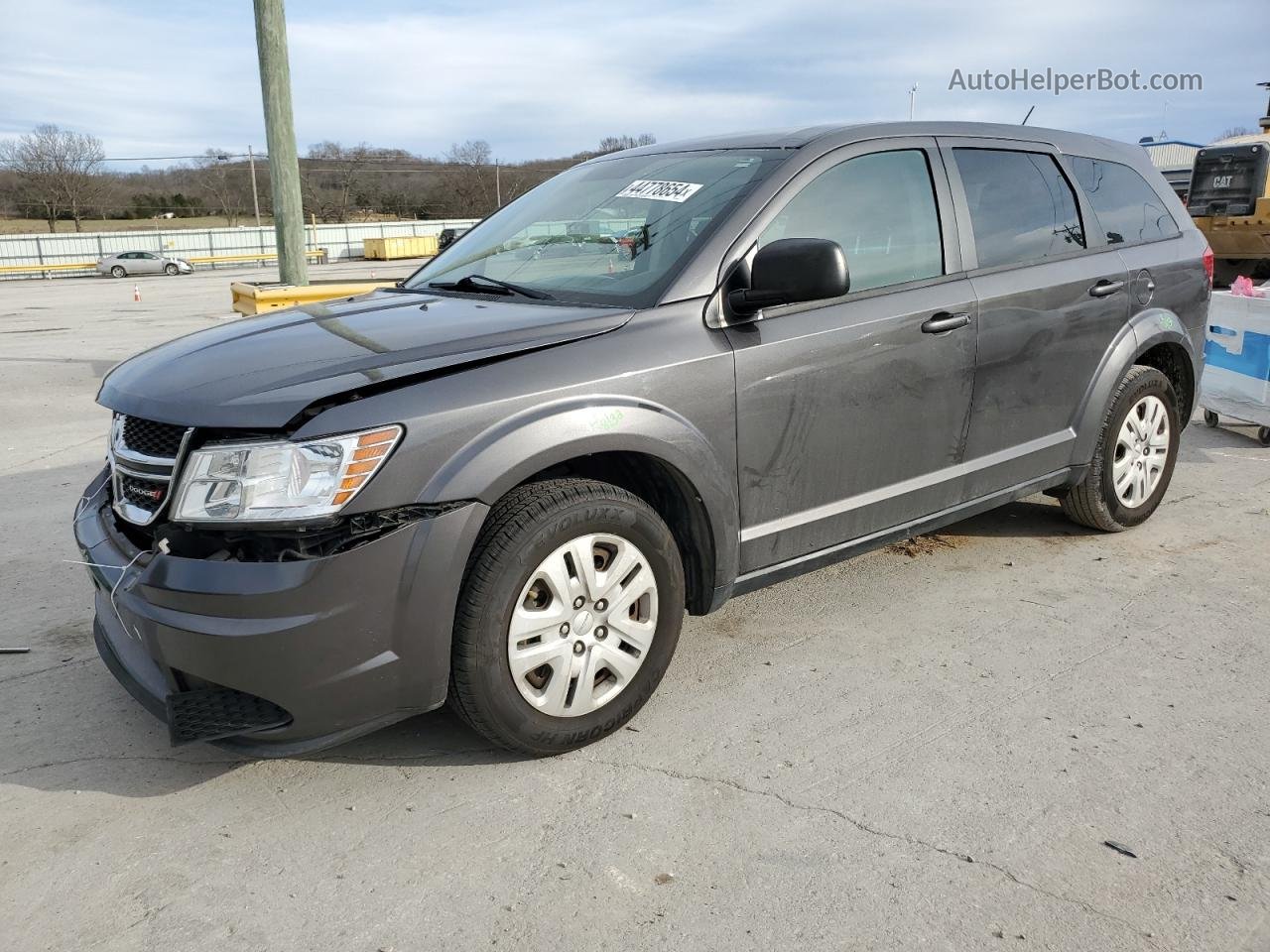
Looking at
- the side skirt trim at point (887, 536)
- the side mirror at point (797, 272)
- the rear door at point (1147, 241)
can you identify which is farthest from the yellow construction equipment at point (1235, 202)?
the side mirror at point (797, 272)

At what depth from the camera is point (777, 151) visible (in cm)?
353

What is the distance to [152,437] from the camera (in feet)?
9.06

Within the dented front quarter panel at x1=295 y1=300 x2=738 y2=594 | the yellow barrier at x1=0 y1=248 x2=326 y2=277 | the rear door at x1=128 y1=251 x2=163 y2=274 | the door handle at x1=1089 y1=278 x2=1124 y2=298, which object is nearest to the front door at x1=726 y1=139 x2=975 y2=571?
the dented front quarter panel at x1=295 y1=300 x2=738 y2=594

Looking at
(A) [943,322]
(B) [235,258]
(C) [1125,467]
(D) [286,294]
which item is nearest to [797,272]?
(A) [943,322]

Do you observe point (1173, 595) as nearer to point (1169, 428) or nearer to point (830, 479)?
point (1169, 428)

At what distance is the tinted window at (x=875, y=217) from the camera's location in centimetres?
346

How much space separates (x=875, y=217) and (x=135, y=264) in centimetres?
4749

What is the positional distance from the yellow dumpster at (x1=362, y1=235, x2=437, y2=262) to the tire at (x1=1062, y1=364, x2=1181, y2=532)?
51.1m

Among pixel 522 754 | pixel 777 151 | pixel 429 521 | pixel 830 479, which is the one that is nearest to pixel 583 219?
pixel 777 151

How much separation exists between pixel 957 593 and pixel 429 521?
2448mm

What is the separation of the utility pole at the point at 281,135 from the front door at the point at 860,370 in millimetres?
6226

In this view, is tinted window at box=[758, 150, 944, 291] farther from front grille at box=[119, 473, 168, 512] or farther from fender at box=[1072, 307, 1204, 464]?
front grille at box=[119, 473, 168, 512]

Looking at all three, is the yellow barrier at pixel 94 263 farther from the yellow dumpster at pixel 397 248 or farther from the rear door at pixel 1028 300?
the rear door at pixel 1028 300

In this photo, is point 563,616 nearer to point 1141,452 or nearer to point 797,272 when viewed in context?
point 797,272
